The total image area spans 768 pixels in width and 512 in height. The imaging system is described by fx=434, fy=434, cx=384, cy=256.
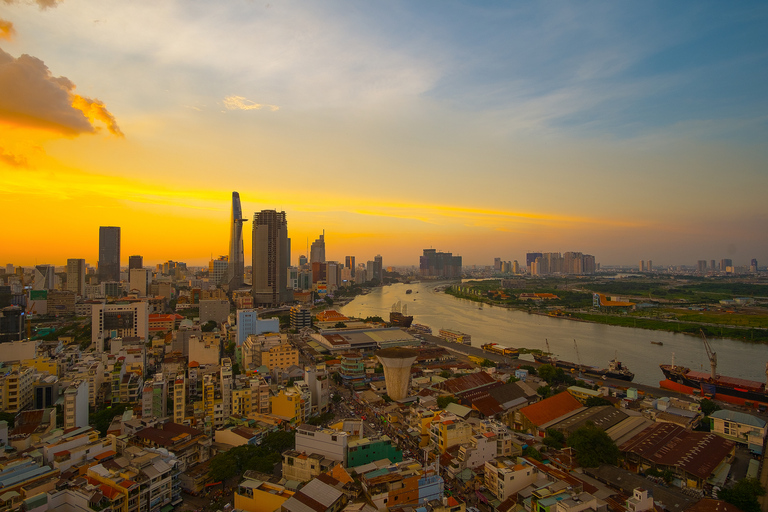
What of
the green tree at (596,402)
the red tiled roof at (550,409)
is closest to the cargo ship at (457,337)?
the green tree at (596,402)

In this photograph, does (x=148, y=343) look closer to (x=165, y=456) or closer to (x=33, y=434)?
(x=33, y=434)

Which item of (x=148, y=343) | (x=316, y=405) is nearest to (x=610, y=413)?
(x=316, y=405)

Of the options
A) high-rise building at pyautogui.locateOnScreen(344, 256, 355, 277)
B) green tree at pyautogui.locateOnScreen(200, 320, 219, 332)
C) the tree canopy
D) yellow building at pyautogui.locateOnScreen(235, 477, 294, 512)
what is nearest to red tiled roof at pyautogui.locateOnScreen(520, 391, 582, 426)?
the tree canopy

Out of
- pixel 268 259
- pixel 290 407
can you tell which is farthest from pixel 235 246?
pixel 290 407

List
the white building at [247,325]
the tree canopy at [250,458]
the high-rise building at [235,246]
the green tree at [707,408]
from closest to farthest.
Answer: the tree canopy at [250,458], the green tree at [707,408], the white building at [247,325], the high-rise building at [235,246]

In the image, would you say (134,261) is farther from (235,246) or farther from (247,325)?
(247,325)

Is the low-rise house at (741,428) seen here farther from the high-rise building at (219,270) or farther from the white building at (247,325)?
the high-rise building at (219,270)
